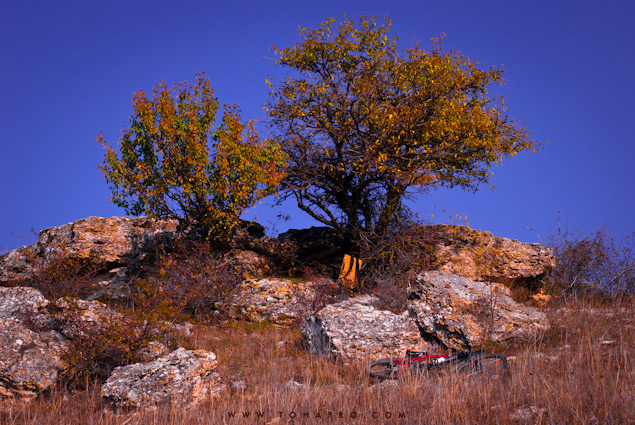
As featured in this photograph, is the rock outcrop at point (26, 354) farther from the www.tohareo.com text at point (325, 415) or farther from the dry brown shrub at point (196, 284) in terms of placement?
the www.tohareo.com text at point (325, 415)

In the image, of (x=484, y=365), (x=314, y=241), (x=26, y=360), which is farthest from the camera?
(x=314, y=241)

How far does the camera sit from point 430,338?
11586 mm

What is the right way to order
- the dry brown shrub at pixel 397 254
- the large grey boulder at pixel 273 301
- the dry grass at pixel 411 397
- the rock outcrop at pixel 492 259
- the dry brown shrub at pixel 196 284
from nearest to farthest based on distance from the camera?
the dry grass at pixel 411 397
the dry brown shrub at pixel 196 284
the large grey boulder at pixel 273 301
the dry brown shrub at pixel 397 254
the rock outcrop at pixel 492 259

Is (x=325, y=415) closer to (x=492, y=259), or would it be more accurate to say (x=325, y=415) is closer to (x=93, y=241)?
(x=492, y=259)

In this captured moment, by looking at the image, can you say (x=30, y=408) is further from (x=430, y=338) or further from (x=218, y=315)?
(x=430, y=338)

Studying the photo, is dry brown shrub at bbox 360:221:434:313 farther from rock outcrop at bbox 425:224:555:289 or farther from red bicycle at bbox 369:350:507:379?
red bicycle at bbox 369:350:507:379

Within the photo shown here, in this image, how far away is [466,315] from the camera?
11477 mm

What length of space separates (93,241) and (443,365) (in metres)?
14.5

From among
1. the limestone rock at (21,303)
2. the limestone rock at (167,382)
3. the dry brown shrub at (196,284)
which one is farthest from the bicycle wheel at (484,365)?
the limestone rock at (21,303)

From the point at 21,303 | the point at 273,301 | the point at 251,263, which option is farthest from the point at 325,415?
the point at 251,263

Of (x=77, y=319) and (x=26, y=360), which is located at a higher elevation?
(x=77, y=319)

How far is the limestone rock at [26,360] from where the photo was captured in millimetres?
8922

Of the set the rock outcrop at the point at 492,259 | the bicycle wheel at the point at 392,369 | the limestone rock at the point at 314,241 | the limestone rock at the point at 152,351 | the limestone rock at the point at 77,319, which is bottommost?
the bicycle wheel at the point at 392,369

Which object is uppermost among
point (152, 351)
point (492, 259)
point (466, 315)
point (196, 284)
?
point (492, 259)
